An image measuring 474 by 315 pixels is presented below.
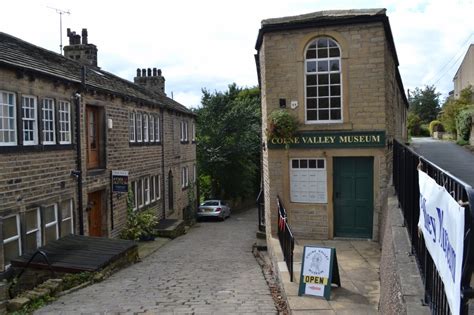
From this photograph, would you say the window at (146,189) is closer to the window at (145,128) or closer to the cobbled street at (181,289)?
the window at (145,128)

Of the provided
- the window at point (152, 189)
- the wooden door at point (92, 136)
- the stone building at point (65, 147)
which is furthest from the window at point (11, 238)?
the window at point (152, 189)

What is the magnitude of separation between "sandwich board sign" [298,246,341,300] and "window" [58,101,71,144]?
365 inches

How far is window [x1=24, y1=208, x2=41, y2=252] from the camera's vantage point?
39.9 ft

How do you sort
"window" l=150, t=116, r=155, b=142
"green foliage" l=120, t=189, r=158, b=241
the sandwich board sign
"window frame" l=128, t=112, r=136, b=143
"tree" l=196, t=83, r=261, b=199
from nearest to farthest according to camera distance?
the sandwich board sign, "green foliage" l=120, t=189, r=158, b=241, "window frame" l=128, t=112, r=136, b=143, "window" l=150, t=116, r=155, b=142, "tree" l=196, t=83, r=261, b=199

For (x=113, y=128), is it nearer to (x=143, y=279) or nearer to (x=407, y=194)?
(x=143, y=279)

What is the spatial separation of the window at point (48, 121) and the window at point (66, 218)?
2037 millimetres

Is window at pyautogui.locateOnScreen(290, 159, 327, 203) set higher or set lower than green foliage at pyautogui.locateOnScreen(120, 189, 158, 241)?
higher

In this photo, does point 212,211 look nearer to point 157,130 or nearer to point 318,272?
point 157,130

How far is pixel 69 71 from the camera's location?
49.9ft

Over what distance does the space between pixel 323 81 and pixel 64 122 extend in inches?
312

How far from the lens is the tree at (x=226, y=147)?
123ft

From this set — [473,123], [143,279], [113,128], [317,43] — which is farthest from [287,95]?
[473,123]

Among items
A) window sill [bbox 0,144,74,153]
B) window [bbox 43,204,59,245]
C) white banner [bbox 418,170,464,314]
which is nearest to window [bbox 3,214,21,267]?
window [bbox 43,204,59,245]

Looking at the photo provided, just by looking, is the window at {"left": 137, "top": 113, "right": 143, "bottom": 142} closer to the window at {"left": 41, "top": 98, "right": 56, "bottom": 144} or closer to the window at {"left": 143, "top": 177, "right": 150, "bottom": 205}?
the window at {"left": 143, "top": 177, "right": 150, "bottom": 205}
